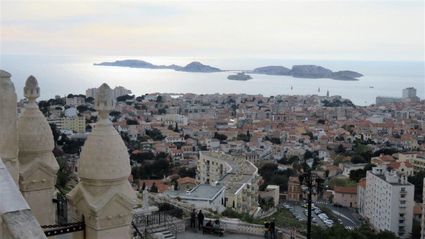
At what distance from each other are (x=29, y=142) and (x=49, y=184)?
16.0 inches

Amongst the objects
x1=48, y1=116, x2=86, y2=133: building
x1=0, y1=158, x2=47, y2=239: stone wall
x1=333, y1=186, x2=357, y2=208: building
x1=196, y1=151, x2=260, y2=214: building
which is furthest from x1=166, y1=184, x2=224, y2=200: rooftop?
x1=48, y1=116, x2=86, y2=133: building

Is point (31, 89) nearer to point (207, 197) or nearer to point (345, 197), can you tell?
point (207, 197)

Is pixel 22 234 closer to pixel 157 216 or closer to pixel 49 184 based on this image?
→ pixel 49 184

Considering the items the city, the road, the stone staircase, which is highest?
the stone staircase

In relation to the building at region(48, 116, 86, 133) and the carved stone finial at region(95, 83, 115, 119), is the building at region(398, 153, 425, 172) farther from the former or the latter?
the carved stone finial at region(95, 83, 115, 119)

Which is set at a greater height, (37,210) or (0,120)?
(0,120)

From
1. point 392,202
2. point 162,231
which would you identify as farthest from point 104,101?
point 392,202

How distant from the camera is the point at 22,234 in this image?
102 inches

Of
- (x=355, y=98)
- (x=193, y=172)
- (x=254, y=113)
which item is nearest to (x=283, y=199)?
(x=193, y=172)

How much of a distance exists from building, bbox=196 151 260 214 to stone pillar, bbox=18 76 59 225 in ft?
65.9

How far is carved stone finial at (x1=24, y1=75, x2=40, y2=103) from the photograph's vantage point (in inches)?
185

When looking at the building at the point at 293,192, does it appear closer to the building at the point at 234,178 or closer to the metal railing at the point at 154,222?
the building at the point at 234,178

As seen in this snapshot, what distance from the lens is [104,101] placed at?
4066 mm

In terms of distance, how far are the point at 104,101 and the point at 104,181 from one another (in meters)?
0.56
